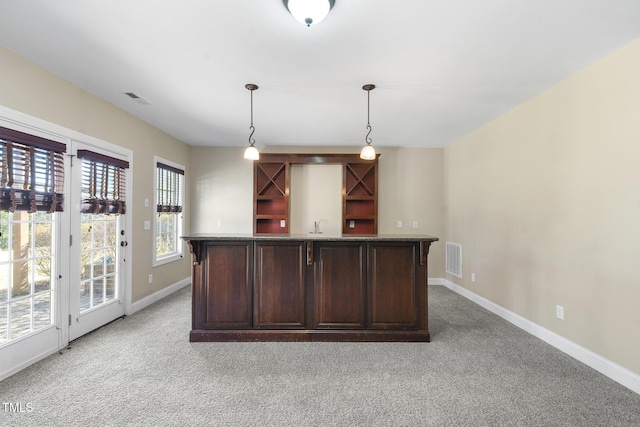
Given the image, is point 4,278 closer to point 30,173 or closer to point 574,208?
point 30,173

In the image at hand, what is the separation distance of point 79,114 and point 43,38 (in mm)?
1011

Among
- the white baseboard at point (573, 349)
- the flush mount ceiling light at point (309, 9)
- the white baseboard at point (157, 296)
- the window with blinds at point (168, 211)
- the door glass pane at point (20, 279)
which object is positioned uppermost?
the flush mount ceiling light at point (309, 9)

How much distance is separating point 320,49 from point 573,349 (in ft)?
11.5

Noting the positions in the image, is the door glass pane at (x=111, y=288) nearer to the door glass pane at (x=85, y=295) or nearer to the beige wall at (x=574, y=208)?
the door glass pane at (x=85, y=295)

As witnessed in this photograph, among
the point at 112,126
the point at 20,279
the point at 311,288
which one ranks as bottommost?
the point at 311,288

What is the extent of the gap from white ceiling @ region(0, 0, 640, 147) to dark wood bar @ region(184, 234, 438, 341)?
162 centimetres

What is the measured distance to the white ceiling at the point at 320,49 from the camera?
196 centimetres

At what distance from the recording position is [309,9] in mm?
1810

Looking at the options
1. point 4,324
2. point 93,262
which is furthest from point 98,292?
point 4,324

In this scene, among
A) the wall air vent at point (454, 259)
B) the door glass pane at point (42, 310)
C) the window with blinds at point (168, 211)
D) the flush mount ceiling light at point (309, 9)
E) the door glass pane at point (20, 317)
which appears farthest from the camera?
the wall air vent at point (454, 259)

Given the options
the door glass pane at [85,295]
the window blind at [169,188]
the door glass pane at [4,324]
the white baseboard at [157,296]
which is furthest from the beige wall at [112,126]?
the door glass pane at [4,324]

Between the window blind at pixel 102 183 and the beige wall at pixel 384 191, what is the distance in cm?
192

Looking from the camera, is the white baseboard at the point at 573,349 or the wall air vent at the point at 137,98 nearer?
the white baseboard at the point at 573,349

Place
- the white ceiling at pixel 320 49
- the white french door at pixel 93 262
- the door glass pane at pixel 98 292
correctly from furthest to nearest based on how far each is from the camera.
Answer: the door glass pane at pixel 98 292 → the white french door at pixel 93 262 → the white ceiling at pixel 320 49
